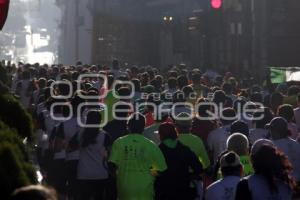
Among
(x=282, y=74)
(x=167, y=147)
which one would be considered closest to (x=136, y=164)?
(x=167, y=147)

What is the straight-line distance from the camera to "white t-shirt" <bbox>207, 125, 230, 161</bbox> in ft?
39.1

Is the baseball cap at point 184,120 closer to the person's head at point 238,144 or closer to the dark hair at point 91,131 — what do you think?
the dark hair at point 91,131

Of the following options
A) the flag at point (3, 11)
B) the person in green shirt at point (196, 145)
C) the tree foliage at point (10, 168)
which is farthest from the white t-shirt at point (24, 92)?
the tree foliage at point (10, 168)

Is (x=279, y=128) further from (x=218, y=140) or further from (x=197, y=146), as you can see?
(x=218, y=140)

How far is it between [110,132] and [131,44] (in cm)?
3944

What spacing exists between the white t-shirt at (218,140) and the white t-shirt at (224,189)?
11.5 feet

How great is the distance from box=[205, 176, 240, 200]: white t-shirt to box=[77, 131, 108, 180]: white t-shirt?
11.8 feet

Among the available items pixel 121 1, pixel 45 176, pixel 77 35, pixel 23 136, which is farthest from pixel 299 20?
pixel 77 35

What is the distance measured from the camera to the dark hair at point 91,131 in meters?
11.6

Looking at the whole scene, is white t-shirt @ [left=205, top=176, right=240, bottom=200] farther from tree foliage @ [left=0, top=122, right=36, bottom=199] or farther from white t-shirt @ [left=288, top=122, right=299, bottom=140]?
white t-shirt @ [left=288, top=122, right=299, bottom=140]

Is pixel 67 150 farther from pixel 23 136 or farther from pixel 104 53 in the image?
pixel 104 53

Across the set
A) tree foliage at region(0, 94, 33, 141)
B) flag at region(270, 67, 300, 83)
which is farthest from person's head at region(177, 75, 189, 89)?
tree foliage at region(0, 94, 33, 141)

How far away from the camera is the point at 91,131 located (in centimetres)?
1175

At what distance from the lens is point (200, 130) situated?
12266mm
